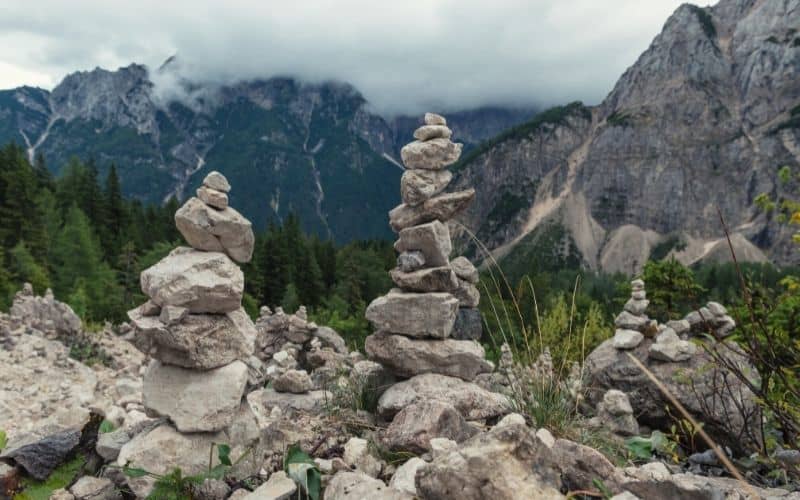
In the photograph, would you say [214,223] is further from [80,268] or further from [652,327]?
[80,268]

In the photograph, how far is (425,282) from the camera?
377 inches

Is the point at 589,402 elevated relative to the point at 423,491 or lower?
lower

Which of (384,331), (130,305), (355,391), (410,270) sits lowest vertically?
(130,305)

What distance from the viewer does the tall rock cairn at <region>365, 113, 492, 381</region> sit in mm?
9188

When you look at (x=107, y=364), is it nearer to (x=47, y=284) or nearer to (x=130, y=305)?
(x=130, y=305)

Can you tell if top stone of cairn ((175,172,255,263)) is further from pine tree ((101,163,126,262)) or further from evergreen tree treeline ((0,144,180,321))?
pine tree ((101,163,126,262))

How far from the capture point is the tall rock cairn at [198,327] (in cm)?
614

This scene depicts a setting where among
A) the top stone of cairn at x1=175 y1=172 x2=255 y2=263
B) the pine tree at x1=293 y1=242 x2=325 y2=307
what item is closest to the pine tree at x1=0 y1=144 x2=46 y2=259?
the pine tree at x1=293 y1=242 x2=325 y2=307

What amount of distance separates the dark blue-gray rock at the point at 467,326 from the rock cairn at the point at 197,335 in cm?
586

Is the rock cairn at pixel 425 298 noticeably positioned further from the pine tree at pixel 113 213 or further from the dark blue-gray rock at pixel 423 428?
the pine tree at pixel 113 213

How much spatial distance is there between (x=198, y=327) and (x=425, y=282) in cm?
439

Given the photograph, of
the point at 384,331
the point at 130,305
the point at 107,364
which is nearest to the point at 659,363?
the point at 384,331

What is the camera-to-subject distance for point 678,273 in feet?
86.9

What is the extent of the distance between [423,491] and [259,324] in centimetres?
2035
